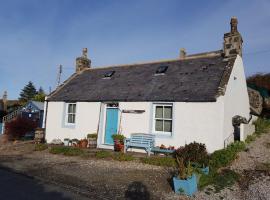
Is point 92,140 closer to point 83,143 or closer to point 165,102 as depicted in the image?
point 83,143

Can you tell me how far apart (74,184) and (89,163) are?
3244 millimetres

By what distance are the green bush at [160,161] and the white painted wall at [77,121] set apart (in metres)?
5.18

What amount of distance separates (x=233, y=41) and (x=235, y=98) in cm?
304

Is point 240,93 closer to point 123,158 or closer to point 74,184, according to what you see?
point 123,158

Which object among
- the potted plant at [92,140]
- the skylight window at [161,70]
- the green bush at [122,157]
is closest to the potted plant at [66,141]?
the potted plant at [92,140]

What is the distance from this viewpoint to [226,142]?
464 inches

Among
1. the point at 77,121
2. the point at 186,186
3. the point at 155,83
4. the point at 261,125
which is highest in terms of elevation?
the point at 155,83

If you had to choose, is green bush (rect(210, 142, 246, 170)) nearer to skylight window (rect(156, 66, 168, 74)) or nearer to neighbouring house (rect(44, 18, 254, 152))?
neighbouring house (rect(44, 18, 254, 152))

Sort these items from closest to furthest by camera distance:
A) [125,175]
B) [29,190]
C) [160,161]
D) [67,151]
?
[29,190]
[125,175]
[160,161]
[67,151]

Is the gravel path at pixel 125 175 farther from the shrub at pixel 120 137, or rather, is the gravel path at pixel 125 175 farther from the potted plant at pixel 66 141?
the potted plant at pixel 66 141

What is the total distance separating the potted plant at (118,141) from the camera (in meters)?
13.6

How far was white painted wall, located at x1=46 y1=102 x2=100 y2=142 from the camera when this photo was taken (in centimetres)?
1547

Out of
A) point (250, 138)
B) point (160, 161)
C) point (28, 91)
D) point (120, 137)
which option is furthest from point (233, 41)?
point (28, 91)

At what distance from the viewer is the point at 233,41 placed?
535 inches
